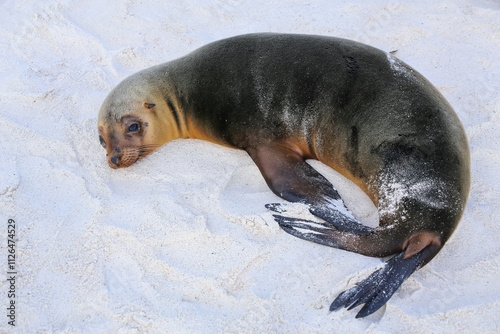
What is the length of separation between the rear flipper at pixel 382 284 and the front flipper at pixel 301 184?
289 mm

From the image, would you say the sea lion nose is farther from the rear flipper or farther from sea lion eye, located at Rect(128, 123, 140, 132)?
the rear flipper

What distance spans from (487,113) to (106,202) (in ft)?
10.2

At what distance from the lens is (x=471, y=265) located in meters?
2.82

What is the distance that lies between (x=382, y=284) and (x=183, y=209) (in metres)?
1.34

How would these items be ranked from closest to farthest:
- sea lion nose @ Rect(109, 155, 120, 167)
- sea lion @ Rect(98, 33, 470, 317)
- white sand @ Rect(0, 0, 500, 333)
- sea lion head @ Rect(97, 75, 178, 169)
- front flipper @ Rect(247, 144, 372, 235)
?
white sand @ Rect(0, 0, 500, 333) → sea lion @ Rect(98, 33, 470, 317) → front flipper @ Rect(247, 144, 372, 235) → sea lion nose @ Rect(109, 155, 120, 167) → sea lion head @ Rect(97, 75, 178, 169)

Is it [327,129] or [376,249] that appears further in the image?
[327,129]

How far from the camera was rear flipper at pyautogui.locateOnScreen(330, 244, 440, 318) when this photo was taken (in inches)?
101

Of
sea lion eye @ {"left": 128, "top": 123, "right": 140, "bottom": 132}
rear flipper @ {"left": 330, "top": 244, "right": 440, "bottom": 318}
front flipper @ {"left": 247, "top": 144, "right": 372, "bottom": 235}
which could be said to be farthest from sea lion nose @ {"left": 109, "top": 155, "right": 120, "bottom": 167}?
rear flipper @ {"left": 330, "top": 244, "right": 440, "bottom": 318}

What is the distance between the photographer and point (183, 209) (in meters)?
3.15

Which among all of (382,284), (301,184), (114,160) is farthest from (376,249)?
(114,160)

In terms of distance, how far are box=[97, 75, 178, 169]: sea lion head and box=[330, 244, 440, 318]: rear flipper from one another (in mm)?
1959

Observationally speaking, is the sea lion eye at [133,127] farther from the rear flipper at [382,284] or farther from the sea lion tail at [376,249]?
the rear flipper at [382,284]

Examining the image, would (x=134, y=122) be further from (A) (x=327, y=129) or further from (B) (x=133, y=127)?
(A) (x=327, y=129)

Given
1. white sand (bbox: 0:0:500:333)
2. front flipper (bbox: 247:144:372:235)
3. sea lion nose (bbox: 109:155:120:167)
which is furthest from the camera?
sea lion nose (bbox: 109:155:120:167)
